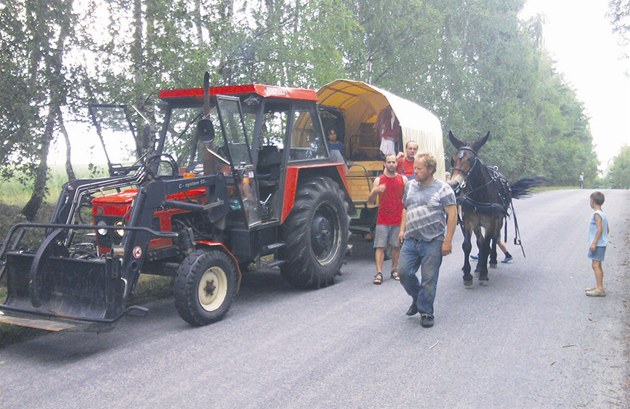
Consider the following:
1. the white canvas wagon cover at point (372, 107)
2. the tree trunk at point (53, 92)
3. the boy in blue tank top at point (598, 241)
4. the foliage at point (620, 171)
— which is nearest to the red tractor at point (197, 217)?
the tree trunk at point (53, 92)

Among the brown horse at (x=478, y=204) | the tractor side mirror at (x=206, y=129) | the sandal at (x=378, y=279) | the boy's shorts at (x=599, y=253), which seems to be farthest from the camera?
the sandal at (x=378, y=279)

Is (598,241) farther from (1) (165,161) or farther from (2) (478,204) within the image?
(1) (165,161)

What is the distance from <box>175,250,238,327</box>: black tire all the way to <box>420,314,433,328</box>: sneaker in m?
2.14

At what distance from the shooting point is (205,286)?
6.28 metres

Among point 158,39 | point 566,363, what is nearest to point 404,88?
point 158,39

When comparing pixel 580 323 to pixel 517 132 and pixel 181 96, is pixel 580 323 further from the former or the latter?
pixel 517 132

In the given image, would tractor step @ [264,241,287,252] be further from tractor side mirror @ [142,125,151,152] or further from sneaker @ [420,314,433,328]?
sneaker @ [420,314,433,328]

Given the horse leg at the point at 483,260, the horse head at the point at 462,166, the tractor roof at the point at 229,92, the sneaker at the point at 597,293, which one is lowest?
the sneaker at the point at 597,293

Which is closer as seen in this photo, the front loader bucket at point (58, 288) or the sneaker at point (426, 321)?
the front loader bucket at point (58, 288)

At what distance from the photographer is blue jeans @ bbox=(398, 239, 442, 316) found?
245 inches

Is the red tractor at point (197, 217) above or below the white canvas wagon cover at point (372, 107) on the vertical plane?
below

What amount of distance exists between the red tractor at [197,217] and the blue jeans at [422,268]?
177cm

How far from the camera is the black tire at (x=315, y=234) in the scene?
25.2 feet

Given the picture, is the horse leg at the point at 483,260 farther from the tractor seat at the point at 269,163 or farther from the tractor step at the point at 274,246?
the tractor seat at the point at 269,163
